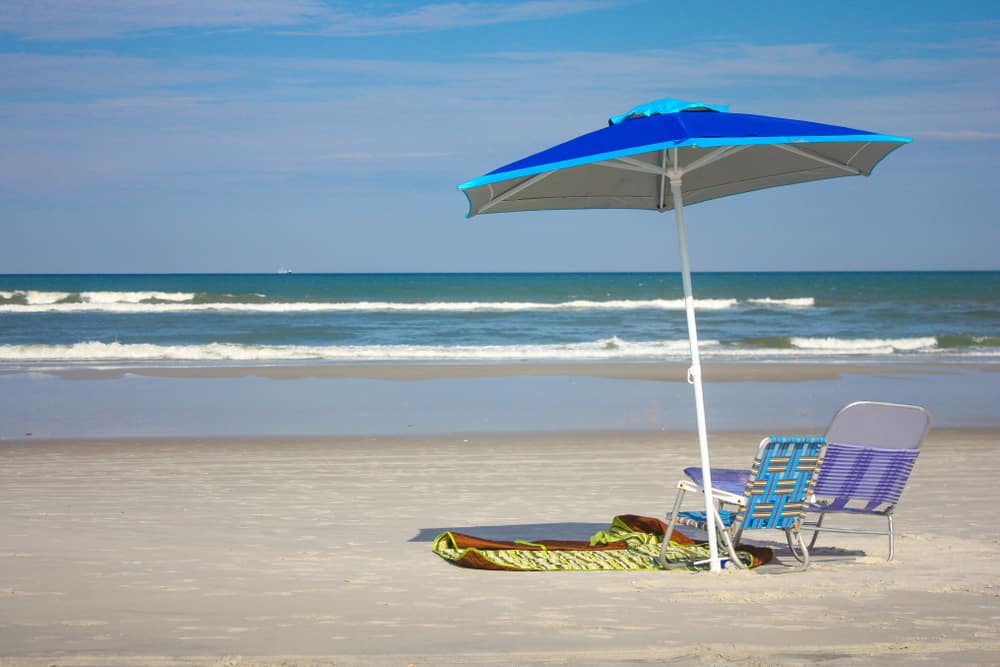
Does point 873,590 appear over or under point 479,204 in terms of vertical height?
under

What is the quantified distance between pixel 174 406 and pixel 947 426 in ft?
28.2

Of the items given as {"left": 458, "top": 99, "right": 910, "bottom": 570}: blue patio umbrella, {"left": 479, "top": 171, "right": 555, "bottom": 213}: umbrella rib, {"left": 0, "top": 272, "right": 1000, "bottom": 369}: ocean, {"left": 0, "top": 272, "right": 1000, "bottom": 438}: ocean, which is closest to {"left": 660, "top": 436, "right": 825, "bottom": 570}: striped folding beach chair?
{"left": 458, "top": 99, "right": 910, "bottom": 570}: blue patio umbrella

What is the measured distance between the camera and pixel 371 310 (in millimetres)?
39812

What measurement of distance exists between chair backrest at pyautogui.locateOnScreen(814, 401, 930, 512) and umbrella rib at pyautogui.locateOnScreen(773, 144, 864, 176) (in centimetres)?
119

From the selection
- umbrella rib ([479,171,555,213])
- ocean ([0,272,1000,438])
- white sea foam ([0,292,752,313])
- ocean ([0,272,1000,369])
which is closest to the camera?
umbrella rib ([479,171,555,213])

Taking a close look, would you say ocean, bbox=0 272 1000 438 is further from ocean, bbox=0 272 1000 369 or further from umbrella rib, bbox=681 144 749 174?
umbrella rib, bbox=681 144 749 174

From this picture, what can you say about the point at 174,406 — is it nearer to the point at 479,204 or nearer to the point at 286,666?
the point at 479,204

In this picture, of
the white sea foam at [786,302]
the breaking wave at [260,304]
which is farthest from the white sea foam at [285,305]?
the white sea foam at [786,302]

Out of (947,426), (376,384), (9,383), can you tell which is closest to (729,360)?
(376,384)

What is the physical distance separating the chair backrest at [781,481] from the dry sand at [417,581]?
0.27 m

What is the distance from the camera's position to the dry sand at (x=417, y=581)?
3.73 meters

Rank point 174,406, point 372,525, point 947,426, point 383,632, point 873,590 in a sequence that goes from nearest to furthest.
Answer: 1. point 383,632
2. point 873,590
3. point 372,525
4. point 947,426
5. point 174,406

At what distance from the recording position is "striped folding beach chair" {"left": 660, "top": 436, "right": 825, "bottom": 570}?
185 inches

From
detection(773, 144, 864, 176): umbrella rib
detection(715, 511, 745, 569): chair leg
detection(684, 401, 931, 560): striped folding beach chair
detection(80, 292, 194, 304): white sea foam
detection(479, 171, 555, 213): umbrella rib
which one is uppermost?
detection(773, 144, 864, 176): umbrella rib
